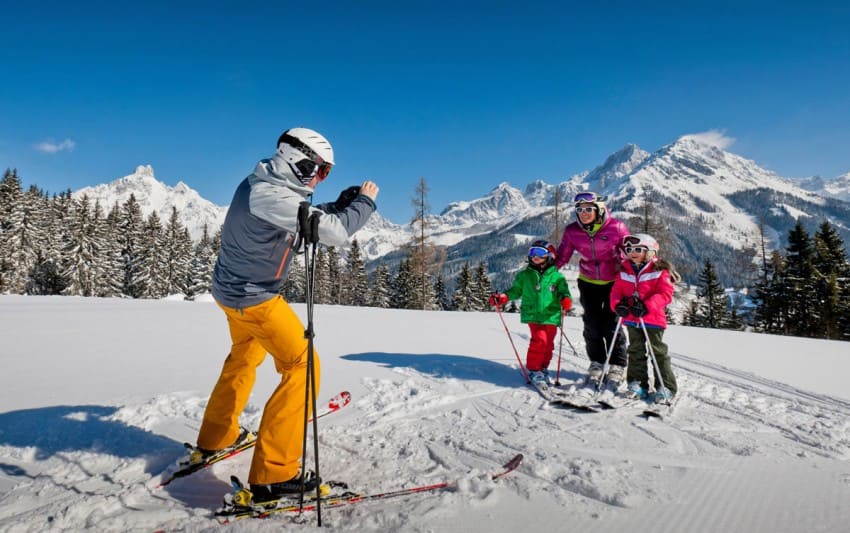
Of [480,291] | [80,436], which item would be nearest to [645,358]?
[80,436]

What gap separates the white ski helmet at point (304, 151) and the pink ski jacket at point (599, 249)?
3997 mm

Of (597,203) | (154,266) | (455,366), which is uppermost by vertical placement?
(154,266)

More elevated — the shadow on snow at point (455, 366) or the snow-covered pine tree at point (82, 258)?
the snow-covered pine tree at point (82, 258)

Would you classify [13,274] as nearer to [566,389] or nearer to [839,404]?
[566,389]

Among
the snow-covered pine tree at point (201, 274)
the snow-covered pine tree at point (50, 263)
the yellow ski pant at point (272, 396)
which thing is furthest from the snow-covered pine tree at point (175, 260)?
the yellow ski pant at point (272, 396)

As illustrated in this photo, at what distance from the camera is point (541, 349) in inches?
216

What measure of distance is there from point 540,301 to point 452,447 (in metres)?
2.77

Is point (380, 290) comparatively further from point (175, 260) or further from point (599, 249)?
point (599, 249)

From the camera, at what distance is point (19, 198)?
39.2 metres

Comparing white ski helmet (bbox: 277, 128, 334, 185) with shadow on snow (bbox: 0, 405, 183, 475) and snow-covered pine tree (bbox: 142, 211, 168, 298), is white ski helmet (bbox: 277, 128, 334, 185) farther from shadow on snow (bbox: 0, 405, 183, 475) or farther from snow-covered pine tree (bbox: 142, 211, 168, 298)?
snow-covered pine tree (bbox: 142, 211, 168, 298)

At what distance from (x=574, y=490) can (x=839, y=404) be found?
405cm

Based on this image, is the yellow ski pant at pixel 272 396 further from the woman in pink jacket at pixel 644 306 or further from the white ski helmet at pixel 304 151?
the woman in pink jacket at pixel 644 306

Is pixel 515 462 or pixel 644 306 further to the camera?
pixel 644 306

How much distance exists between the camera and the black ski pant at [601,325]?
18.4 ft
